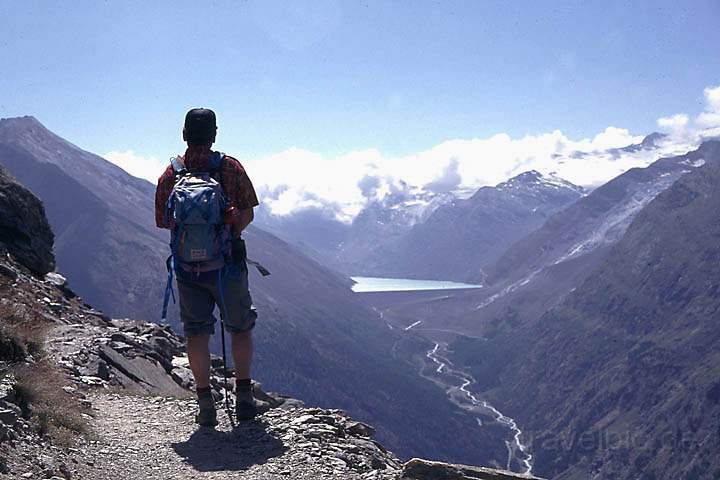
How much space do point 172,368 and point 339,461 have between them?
1127cm

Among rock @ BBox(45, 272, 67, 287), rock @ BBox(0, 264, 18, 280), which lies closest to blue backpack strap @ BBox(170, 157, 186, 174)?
rock @ BBox(0, 264, 18, 280)

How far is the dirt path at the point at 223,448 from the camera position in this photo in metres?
9.77

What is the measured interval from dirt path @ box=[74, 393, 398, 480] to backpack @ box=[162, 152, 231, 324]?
9.19 ft

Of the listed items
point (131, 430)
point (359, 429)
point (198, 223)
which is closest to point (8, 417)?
point (131, 430)

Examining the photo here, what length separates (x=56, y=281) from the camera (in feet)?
84.0

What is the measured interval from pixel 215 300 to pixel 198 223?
1.61 metres

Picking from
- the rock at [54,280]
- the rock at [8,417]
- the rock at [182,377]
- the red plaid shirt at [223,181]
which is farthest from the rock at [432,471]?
the rock at [54,280]

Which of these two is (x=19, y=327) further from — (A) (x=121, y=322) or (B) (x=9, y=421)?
(A) (x=121, y=322)

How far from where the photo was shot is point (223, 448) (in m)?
10.8

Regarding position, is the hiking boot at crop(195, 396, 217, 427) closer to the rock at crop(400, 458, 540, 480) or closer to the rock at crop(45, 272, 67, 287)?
the rock at crop(400, 458, 540, 480)

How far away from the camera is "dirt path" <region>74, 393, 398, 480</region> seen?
9773 mm

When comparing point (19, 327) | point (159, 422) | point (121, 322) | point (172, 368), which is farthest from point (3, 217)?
point (159, 422)

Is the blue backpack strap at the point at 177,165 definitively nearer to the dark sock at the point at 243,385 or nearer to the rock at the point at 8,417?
the dark sock at the point at 243,385

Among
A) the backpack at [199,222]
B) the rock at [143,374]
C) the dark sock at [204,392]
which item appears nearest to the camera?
the backpack at [199,222]
